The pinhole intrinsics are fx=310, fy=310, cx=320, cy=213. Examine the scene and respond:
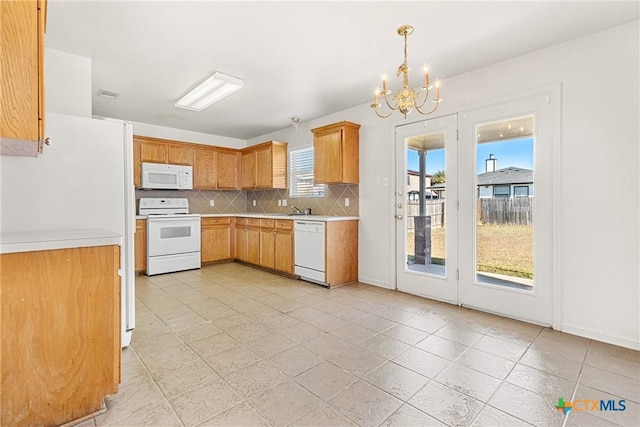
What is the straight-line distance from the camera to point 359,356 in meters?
2.19

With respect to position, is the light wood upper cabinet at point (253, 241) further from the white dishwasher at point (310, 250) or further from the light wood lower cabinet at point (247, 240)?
the white dishwasher at point (310, 250)

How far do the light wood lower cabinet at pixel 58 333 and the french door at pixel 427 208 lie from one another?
3.00m

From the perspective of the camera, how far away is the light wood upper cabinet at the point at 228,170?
5922mm

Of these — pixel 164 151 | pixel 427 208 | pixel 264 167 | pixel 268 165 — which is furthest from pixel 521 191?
pixel 164 151

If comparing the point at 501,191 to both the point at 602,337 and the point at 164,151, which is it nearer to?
the point at 602,337

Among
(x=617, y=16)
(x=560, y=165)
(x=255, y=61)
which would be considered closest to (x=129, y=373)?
(x=255, y=61)

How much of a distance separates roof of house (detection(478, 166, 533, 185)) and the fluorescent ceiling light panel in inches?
108

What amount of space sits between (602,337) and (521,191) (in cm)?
130

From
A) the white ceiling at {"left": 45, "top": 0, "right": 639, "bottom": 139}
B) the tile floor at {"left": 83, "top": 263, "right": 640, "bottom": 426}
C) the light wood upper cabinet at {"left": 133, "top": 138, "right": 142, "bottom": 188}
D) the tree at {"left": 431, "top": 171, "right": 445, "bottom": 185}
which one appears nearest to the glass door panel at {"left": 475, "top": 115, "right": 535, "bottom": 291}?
the tree at {"left": 431, "top": 171, "right": 445, "bottom": 185}

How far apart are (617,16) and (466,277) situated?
7.81 feet

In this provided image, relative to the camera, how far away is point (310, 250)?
4203 millimetres

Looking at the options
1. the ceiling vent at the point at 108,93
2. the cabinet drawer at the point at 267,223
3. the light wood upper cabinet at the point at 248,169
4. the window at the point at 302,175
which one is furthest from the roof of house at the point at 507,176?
the ceiling vent at the point at 108,93

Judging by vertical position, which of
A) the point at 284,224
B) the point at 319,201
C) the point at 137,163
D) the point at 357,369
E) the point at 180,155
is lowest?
the point at 357,369

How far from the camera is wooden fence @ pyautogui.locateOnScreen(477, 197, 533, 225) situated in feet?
9.36
